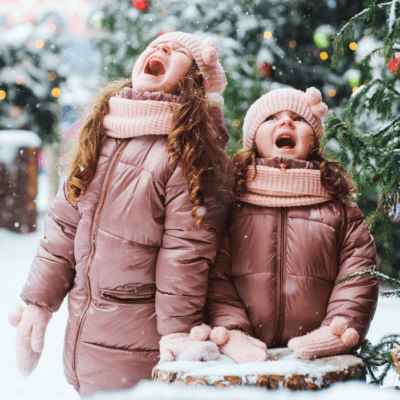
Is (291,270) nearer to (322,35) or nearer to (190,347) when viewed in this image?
(190,347)

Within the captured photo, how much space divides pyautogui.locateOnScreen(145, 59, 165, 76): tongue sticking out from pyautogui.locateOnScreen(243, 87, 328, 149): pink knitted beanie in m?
0.54

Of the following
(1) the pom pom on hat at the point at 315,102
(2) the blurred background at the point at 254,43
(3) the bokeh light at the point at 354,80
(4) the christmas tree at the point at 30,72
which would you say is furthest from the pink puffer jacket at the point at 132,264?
(4) the christmas tree at the point at 30,72

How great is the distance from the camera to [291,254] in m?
1.91

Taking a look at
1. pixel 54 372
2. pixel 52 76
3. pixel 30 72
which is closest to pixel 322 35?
pixel 54 372

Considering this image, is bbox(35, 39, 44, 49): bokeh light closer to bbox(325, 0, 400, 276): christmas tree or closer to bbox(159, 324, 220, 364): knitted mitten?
bbox(325, 0, 400, 276): christmas tree

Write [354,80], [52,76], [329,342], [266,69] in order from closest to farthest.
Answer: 1. [329,342]
2. [354,80]
3. [266,69]
4. [52,76]

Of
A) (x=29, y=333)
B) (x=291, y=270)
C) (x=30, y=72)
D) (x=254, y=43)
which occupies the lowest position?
(x=29, y=333)

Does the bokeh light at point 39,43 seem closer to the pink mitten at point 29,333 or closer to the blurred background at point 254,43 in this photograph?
the blurred background at point 254,43

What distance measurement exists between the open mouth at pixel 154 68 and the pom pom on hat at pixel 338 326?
4.37 feet

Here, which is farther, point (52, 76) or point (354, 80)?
point (52, 76)

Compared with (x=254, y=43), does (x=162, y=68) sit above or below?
below

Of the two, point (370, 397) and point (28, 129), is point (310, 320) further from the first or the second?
point (28, 129)

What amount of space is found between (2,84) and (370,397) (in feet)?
20.7

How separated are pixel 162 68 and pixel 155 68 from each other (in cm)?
4
